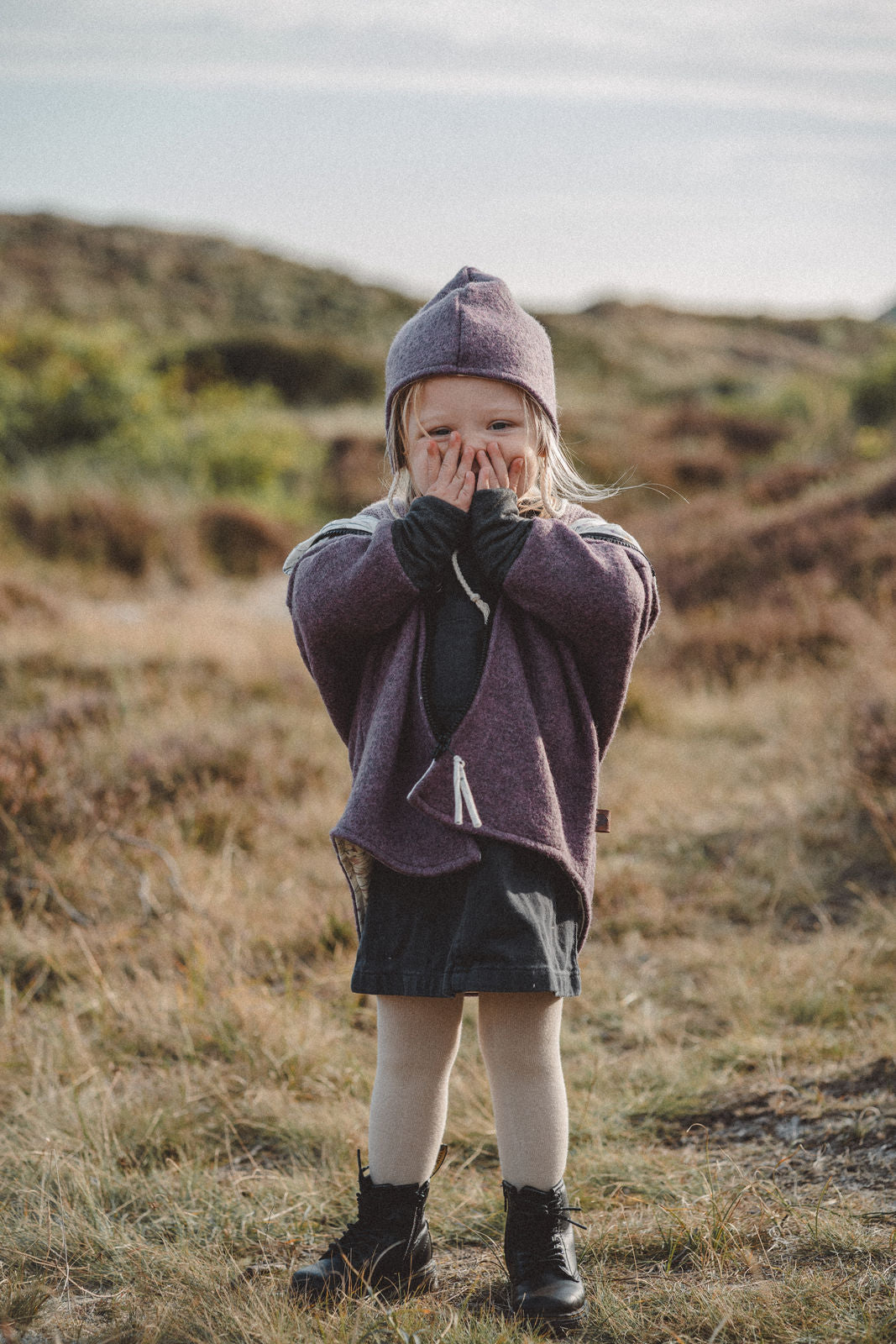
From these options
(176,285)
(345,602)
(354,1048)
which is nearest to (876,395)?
(354,1048)

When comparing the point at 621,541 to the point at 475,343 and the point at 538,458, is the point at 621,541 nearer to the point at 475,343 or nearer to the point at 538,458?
the point at 538,458

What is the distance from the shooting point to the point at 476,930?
67.4 inches

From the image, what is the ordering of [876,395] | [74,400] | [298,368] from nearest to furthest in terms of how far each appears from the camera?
[74,400]
[876,395]
[298,368]

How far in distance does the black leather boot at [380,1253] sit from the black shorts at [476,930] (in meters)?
0.39

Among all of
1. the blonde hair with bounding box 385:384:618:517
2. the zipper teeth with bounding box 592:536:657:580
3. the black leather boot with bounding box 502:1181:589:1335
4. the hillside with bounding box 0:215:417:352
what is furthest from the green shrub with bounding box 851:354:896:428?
the hillside with bounding box 0:215:417:352

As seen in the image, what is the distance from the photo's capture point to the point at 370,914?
1857mm

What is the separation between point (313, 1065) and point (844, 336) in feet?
190

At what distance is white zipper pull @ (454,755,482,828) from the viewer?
1.71m

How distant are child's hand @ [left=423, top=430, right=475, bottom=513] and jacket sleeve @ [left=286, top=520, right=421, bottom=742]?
4.4 inches

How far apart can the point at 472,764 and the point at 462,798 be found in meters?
0.06

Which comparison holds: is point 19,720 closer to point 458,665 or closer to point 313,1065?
point 313,1065

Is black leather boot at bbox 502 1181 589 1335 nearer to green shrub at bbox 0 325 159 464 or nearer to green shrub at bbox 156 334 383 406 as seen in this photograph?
green shrub at bbox 0 325 159 464

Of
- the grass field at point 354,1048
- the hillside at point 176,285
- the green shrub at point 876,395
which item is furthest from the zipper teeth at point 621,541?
the hillside at point 176,285

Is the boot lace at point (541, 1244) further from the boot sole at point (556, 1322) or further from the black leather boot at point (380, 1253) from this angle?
the black leather boot at point (380, 1253)
